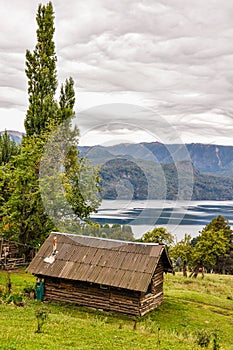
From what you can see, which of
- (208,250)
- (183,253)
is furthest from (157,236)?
(208,250)

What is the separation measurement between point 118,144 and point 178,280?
70.3 ft

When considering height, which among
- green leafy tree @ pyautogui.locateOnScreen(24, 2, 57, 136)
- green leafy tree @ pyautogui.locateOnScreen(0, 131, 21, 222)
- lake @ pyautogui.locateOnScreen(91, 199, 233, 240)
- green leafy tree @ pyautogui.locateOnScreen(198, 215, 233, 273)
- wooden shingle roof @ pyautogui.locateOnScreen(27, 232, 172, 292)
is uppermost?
green leafy tree @ pyautogui.locateOnScreen(24, 2, 57, 136)

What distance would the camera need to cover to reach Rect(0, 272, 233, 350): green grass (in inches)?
443

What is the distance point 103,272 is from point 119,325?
4.67 m

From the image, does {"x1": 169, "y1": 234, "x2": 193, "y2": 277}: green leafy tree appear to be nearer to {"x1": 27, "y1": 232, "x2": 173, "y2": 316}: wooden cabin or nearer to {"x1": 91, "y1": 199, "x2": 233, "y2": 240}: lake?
{"x1": 27, "y1": 232, "x2": 173, "y2": 316}: wooden cabin

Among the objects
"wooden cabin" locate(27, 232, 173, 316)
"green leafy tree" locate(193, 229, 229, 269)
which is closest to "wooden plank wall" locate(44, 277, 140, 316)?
"wooden cabin" locate(27, 232, 173, 316)

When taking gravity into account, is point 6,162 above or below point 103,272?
above

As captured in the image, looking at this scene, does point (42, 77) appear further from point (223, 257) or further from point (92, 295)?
point (223, 257)

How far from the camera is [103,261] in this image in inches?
812

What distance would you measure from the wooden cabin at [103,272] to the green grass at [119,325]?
28.0 inches

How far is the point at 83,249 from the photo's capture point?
21750 mm

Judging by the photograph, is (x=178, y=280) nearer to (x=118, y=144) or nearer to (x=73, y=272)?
(x=73, y=272)

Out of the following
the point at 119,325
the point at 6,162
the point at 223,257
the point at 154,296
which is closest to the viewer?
the point at 119,325

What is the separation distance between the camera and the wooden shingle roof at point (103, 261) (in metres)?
19.3
